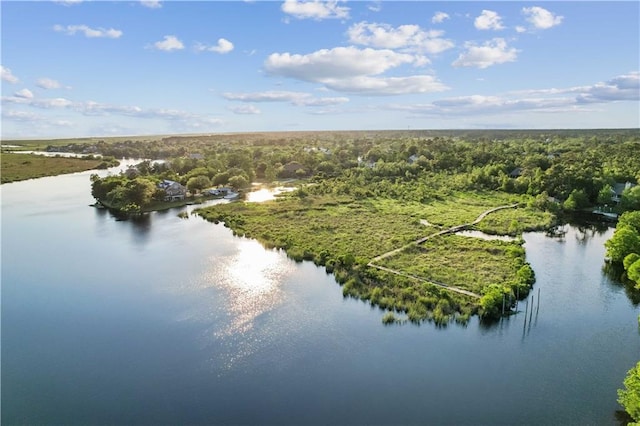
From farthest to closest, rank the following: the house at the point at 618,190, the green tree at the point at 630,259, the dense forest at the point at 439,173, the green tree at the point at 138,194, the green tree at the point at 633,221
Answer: the dense forest at the point at 439,173, the green tree at the point at 138,194, the house at the point at 618,190, the green tree at the point at 633,221, the green tree at the point at 630,259

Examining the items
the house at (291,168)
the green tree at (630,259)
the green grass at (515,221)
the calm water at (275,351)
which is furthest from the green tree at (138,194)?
the green tree at (630,259)

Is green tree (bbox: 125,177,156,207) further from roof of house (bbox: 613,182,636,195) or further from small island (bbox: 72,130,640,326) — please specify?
roof of house (bbox: 613,182,636,195)

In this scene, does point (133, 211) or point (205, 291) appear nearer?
point (205, 291)

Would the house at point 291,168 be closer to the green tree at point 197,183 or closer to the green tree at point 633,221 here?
the green tree at point 197,183

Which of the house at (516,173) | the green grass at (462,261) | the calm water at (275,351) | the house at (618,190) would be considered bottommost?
the calm water at (275,351)

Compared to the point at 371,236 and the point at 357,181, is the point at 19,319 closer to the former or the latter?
the point at 371,236

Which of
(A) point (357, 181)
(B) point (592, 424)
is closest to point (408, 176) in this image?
(A) point (357, 181)

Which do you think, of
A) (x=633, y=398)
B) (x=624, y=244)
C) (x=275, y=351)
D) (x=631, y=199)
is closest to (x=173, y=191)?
(x=275, y=351)
